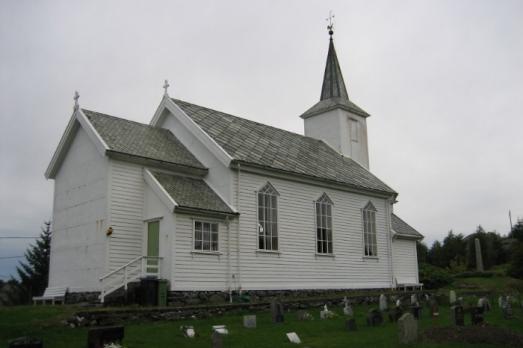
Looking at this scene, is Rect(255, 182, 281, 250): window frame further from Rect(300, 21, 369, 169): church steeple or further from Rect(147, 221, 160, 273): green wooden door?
Rect(300, 21, 369, 169): church steeple

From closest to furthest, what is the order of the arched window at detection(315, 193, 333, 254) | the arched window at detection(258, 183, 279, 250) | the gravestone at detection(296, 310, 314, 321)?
the gravestone at detection(296, 310, 314, 321) → the arched window at detection(258, 183, 279, 250) → the arched window at detection(315, 193, 333, 254)

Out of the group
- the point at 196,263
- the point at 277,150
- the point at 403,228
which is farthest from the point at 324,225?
the point at 403,228

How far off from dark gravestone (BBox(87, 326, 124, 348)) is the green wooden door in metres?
7.97

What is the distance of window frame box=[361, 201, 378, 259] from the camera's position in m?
28.9

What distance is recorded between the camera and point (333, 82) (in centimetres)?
3712

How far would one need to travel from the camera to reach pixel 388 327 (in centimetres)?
1683

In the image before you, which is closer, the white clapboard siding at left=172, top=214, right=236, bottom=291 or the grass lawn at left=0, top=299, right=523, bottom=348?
the grass lawn at left=0, top=299, right=523, bottom=348

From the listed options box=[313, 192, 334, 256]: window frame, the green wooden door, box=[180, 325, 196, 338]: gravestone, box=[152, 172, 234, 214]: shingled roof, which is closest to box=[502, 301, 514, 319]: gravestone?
box=[313, 192, 334, 256]: window frame

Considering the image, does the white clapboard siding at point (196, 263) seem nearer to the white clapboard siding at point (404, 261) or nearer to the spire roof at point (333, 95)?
the white clapboard siding at point (404, 261)

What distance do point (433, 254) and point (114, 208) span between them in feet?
164

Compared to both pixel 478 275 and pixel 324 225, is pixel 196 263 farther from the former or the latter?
pixel 478 275

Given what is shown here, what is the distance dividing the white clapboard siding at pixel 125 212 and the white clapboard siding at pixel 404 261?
15.6 meters

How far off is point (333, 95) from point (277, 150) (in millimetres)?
10859

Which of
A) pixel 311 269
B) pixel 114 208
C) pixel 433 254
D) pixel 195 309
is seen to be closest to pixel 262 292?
pixel 311 269
